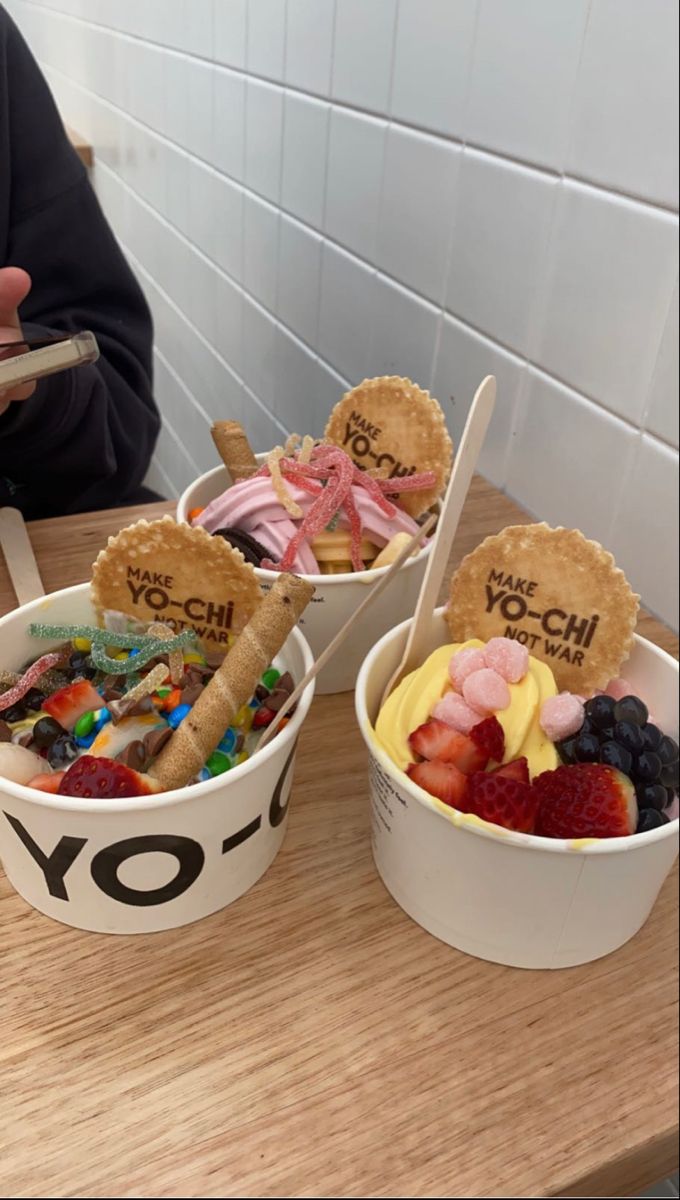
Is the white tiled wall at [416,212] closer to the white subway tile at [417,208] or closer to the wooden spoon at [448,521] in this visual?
the white subway tile at [417,208]

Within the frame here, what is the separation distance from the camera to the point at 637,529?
2.37 ft

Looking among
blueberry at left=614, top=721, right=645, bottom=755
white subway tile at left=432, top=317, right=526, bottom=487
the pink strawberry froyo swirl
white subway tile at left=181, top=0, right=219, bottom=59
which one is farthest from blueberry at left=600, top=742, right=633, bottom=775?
white subway tile at left=181, top=0, right=219, bottom=59

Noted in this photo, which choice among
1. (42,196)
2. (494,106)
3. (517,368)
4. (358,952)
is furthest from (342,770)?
(42,196)

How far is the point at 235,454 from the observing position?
670 mm

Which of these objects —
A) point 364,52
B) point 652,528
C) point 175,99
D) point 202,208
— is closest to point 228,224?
point 202,208

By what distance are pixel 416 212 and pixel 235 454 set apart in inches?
14.6

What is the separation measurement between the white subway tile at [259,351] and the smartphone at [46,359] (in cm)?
69

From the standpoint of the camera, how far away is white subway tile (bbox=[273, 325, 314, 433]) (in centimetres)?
115

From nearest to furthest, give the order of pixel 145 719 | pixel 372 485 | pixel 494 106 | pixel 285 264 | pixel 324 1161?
pixel 324 1161 → pixel 145 719 → pixel 372 485 → pixel 494 106 → pixel 285 264

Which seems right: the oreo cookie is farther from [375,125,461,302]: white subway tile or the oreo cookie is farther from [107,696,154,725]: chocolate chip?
[375,125,461,302]: white subway tile

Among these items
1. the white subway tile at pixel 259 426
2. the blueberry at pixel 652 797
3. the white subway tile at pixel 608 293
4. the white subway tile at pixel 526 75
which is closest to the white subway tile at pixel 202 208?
the white subway tile at pixel 259 426

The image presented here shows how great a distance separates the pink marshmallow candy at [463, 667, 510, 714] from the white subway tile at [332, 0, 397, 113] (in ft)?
2.12

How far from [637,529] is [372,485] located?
236 mm

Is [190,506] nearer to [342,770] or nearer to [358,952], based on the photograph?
[342,770]
